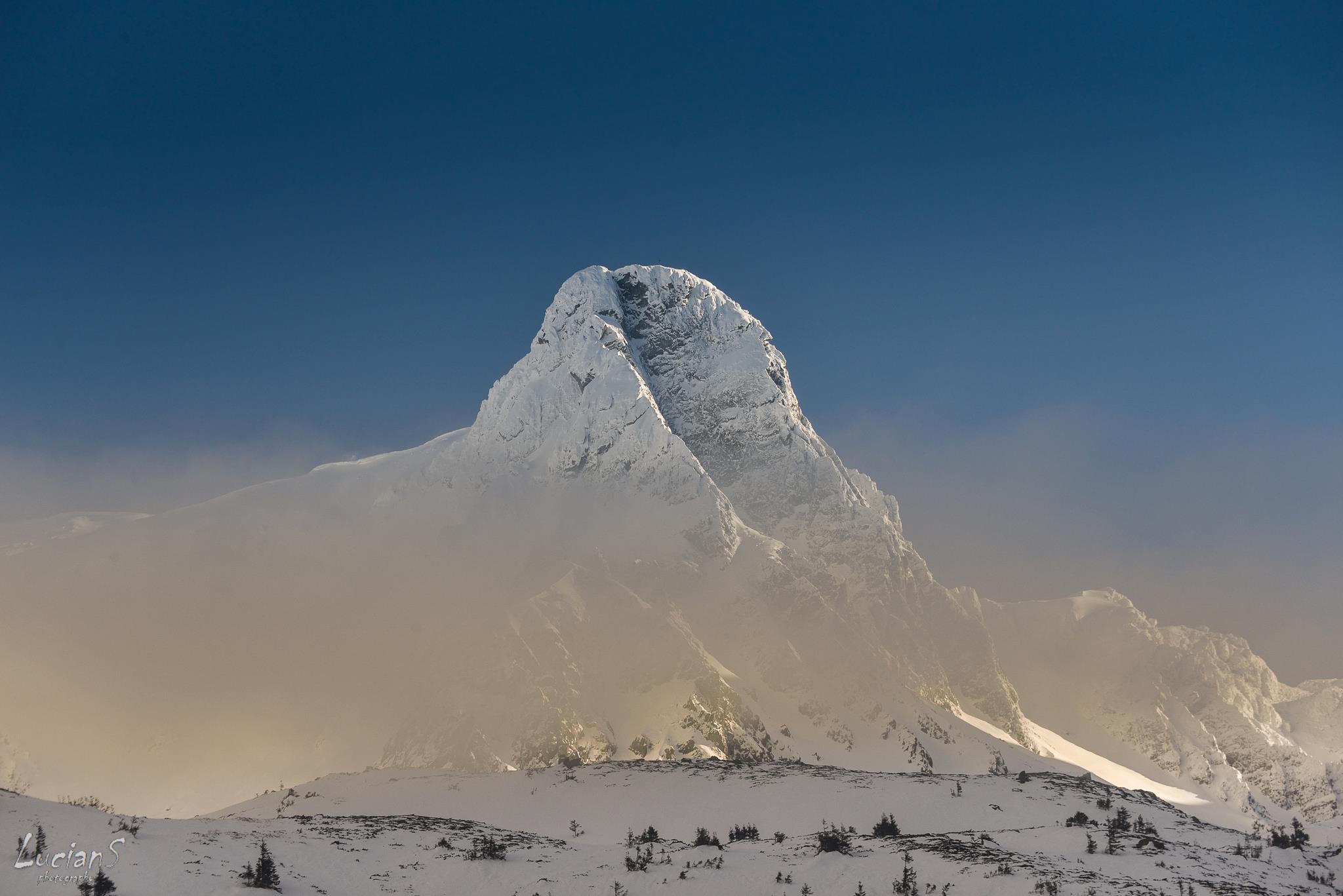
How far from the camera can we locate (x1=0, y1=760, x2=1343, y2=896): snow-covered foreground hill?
75.4 ft

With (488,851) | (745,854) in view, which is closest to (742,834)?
(745,854)

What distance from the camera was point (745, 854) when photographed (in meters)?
28.1

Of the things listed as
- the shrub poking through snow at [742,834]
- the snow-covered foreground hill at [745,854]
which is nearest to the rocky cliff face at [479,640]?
the snow-covered foreground hill at [745,854]

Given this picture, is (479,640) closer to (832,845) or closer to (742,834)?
(742,834)

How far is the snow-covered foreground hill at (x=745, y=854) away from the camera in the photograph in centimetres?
2297

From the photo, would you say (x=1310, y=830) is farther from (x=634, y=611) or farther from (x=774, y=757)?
(x=634, y=611)

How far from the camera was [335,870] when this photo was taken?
26266 mm

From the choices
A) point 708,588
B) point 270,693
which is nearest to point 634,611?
point 708,588

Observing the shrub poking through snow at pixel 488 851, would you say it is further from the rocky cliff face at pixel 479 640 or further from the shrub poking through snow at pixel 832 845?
the rocky cliff face at pixel 479 640

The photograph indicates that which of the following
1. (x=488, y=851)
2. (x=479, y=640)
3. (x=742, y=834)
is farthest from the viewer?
(x=479, y=640)

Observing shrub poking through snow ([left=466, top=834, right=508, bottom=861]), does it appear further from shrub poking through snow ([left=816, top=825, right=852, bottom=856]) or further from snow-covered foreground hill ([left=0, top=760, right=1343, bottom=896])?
shrub poking through snow ([left=816, top=825, right=852, bottom=856])
